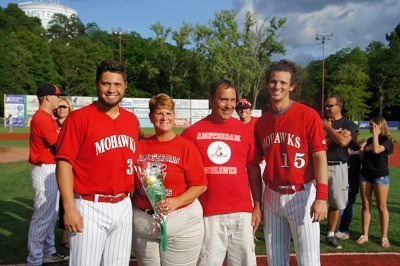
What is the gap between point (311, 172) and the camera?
3416mm

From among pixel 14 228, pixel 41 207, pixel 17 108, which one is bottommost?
pixel 14 228

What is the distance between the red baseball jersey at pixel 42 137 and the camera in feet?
15.8

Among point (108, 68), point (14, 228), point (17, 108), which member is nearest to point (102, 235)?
point (108, 68)

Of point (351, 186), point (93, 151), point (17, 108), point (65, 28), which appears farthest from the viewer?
point (65, 28)

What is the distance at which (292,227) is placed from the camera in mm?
3414

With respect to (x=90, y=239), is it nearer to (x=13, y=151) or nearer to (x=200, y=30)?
(x=13, y=151)

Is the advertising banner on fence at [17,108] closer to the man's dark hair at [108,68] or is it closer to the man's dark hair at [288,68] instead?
the man's dark hair at [108,68]

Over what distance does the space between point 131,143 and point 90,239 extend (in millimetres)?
822

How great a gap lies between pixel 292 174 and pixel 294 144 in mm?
265

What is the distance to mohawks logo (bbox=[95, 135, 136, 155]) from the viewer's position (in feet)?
9.87

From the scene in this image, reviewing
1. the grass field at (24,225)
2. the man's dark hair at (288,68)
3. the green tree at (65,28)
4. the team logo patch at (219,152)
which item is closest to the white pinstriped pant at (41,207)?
the grass field at (24,225)

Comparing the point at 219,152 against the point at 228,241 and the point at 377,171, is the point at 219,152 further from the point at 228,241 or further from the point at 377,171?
the point at 377,171

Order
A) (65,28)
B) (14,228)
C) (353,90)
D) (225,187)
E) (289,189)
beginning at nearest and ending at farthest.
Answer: (289,189) < (225,187) < (14,228) < (353,90) < (65,28)

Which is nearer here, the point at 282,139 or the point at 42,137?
the point at 282,139
